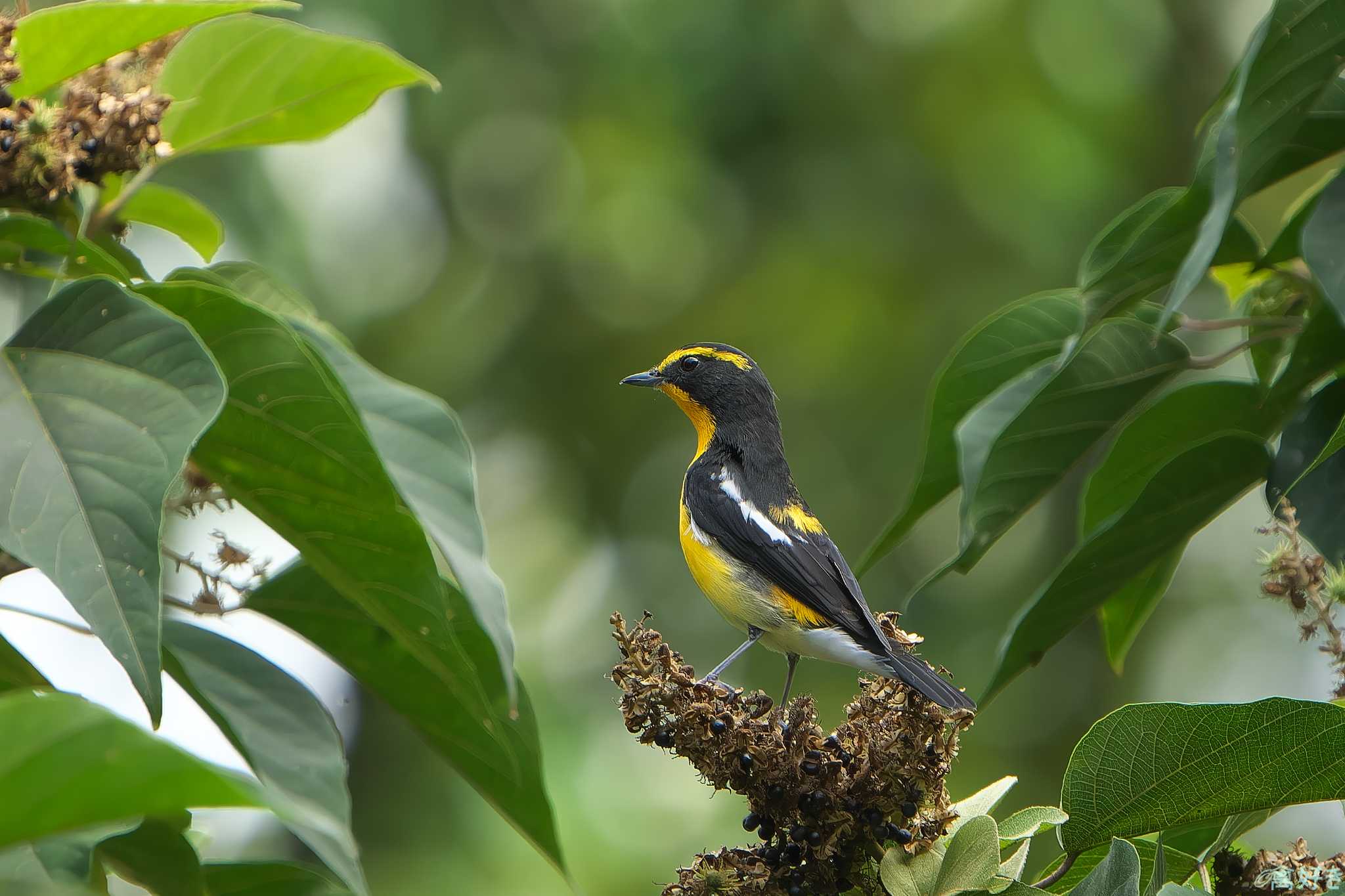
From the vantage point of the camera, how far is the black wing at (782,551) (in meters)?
2.66

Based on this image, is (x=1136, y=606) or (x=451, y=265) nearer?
(x=1136, y=606)

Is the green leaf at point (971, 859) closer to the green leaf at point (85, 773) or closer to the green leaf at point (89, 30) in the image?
the green leaf at point (85, 773)

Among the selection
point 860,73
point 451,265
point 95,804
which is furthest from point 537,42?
point 95,804

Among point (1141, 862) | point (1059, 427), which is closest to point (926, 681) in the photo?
point (1141, 862)

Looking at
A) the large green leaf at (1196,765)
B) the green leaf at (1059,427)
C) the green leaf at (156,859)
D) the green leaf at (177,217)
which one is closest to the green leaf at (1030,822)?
the large green leaf at (1196,765)

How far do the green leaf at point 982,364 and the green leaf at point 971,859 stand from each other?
35.9 inches

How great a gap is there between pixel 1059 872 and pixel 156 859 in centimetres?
140

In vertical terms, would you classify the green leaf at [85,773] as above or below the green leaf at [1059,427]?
below

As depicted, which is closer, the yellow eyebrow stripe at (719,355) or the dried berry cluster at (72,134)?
the dried berry cluster at (72,134)

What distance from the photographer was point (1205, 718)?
1702 mm

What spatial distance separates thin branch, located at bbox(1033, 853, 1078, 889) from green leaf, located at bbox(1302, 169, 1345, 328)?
0.92 meters

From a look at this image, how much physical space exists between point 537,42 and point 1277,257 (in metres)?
5.46

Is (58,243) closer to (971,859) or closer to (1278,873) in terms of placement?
(971,859)

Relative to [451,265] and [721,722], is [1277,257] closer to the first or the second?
[721,722]
